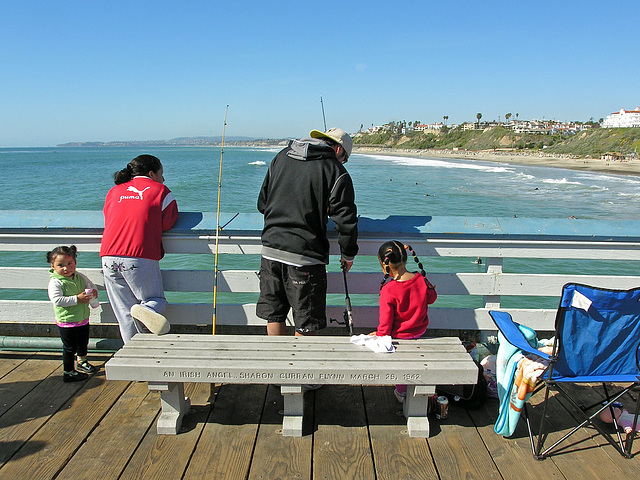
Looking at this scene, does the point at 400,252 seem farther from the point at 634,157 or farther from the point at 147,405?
the point at 634,157

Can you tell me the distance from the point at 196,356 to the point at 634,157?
9190 cm

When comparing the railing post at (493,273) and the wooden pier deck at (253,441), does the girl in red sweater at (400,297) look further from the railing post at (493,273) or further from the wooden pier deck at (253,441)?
the railing post at (493,273)

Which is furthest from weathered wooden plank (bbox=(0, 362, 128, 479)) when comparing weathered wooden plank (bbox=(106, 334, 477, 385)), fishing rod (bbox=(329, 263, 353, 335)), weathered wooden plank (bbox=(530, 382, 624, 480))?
weathered wooden plank (bbox=(530, 382, 624, 480))

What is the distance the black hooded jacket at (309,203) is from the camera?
267cm

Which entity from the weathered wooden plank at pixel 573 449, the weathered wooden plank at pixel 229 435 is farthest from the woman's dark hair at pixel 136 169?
the weathered wooden plank at pixel 573 449

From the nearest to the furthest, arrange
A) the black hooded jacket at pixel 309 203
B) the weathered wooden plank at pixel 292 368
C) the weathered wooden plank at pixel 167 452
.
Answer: the weathered wooden plank at pixel 167 452, the weathered wooden plank at pixel 292 368, the black hooded jacket at pixel 309 203

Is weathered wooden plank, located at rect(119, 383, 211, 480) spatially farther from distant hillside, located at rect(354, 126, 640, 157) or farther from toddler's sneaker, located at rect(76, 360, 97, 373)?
distant hillside, located at rect(354, 126, 640, 157)

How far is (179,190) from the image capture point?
35.3 m

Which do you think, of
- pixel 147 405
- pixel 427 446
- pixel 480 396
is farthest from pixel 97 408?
pixel 480 396

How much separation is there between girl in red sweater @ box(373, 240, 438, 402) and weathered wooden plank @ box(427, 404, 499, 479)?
0.30m

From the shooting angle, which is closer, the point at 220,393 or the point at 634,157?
the point at 220,393

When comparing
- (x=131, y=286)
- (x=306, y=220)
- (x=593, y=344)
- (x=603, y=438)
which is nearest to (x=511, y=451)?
(x=603, y=438)

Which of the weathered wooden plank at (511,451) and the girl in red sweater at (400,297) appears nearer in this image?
the weathered wooden plank at (511,451)

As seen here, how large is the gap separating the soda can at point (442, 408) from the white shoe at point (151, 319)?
5.26 ft
